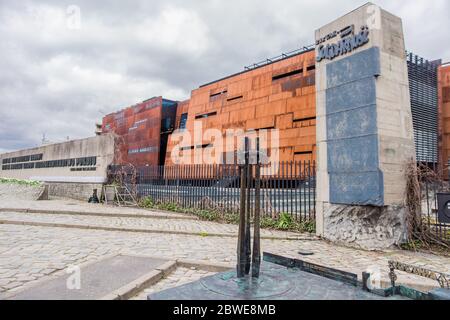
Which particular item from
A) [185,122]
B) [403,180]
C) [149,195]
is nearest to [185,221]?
[149,195]

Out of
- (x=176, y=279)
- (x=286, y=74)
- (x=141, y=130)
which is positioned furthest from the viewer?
(x=141, y=130)

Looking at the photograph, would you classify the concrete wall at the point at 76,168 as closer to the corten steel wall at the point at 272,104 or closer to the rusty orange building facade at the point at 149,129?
the corten steel wall at the point at 272,104

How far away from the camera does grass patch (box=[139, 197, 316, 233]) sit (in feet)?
28.5

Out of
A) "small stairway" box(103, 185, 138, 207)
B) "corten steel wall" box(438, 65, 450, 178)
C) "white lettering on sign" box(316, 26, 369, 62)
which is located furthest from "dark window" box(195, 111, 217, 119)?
"white lettering on sign" box(316, 26, 369, 62)

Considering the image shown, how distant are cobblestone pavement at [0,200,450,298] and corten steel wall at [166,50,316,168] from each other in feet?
66.5

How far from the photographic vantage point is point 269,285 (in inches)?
118

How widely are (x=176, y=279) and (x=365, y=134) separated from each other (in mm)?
5079

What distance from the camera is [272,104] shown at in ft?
104

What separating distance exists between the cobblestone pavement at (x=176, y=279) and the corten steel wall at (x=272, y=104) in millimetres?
22595

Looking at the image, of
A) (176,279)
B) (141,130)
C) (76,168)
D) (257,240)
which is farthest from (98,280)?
(141,130)

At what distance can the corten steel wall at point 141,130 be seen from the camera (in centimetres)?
4666

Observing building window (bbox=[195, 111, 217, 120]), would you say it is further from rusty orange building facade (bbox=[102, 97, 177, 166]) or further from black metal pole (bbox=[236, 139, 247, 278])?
black metal pole (bbox=[236, 139, 247, 278])

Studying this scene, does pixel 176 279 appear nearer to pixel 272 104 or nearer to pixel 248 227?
pixel 248 227

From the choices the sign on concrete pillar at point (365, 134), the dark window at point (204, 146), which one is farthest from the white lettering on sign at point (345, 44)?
the dark window at point (204, 146)
